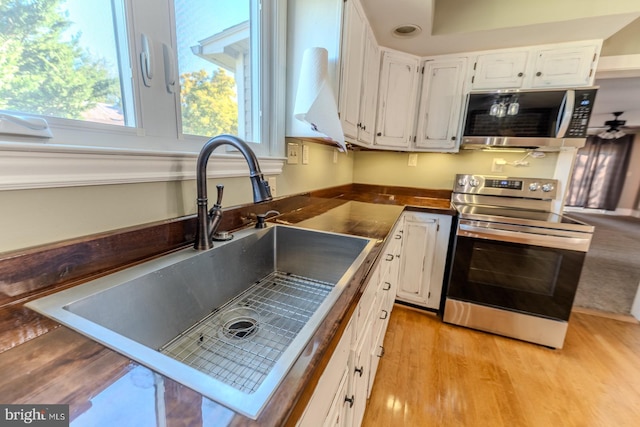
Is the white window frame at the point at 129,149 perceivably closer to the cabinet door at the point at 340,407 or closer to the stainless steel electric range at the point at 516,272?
the cabinet door at the point at 340,407

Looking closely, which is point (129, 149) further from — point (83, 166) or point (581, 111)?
point (581, 111)

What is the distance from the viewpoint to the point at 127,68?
764 millimetres

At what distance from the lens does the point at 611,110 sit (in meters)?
4.45

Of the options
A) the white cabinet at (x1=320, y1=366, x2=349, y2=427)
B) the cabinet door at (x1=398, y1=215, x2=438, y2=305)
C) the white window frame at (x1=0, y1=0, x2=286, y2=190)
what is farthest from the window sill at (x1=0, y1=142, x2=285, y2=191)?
the cabinet door at (x1=398, y1=215, x2=438, y2=305)

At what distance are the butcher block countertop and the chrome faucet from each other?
0.10 m

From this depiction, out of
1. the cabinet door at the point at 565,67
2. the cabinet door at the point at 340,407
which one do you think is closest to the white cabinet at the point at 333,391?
the cabinet door at the point at 340,407

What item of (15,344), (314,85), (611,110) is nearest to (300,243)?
(314,85)

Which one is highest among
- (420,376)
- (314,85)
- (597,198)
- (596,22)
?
(596,22)

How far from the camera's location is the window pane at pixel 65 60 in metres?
0.58

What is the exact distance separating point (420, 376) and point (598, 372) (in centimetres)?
112

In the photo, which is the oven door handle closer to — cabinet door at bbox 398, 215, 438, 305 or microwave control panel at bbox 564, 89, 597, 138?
cabinet door at bbox 398, 215, 438, 305

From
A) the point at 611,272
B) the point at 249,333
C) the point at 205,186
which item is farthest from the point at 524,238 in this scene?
the point at 611,272

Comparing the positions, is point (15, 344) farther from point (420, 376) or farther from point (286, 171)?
point (420, 376)

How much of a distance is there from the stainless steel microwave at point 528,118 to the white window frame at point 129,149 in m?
1.82
